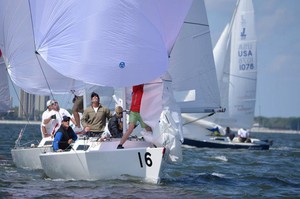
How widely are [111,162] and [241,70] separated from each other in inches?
1134

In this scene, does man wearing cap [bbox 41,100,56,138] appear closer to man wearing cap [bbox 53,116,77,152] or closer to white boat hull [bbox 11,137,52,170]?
white boat hull [bbox 11,137,52,170]

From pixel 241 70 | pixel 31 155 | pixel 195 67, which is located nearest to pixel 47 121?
pixel 31 155

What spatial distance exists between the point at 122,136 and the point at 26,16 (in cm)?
424

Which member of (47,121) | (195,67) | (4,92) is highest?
(195,67)

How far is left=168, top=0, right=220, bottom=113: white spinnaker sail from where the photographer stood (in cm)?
2969

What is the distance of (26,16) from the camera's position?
1822 centimetres

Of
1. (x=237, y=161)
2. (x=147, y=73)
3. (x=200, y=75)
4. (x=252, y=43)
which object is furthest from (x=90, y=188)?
(x=252, y=43)

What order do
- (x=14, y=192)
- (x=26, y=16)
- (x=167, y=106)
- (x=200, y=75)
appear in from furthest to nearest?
(x=200, y=75) → (x=26, y=16) → (x=167, y=106) → (x=14, y=192)

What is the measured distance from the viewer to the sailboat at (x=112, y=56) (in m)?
14.7

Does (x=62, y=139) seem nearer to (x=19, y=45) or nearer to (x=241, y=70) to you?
(x=19, y=45)

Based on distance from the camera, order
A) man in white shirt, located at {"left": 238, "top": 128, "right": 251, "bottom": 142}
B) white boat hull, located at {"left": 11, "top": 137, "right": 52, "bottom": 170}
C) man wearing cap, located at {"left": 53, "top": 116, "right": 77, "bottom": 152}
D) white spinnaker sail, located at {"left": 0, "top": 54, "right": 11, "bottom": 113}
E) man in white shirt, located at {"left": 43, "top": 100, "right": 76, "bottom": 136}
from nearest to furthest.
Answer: man wearing cap, located at {"left": 53, "top": 116, "right": 77, "bottom": 152} → white boat hull, located at {"left": 11, "top": 137, "right": 52, "bottom": 170} → man in white shirt, located at {"left": 43, "top": 100, "right": 76, "bottom": 136} → white spinnaker sail, located at {"left": 0, "top": 54, "right": 11, "bottom": 113} → man in white shirt, located at {"left": 238, "top": 128, "right": 251, "bottom": 142}

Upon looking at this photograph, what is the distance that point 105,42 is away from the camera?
48.4ft

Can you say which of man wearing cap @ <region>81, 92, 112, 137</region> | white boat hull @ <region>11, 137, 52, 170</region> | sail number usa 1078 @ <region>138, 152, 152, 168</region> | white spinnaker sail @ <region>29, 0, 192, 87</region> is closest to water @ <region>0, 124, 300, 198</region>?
white boat hull @ <region>11, 137, 52, 170</region>

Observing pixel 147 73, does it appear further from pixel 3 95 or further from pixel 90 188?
pixel 3 95
